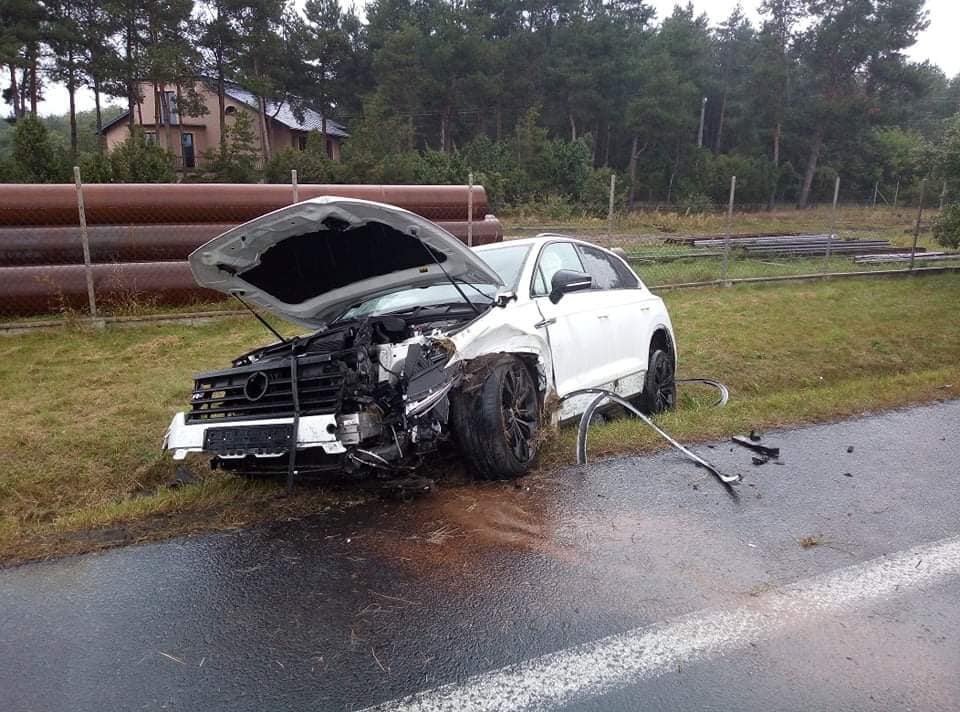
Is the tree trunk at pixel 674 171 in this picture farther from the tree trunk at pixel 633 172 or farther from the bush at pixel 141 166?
the bush at pixel 141 166

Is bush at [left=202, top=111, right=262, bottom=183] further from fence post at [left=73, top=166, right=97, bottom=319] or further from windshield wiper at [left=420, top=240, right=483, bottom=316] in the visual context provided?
windshield wiper at [left=420, top=240, right=483, bottom=316]

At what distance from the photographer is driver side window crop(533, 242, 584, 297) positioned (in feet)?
18.7

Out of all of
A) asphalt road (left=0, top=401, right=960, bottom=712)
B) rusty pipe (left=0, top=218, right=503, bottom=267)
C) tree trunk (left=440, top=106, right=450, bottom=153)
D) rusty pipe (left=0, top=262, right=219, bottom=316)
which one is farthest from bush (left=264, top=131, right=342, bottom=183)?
asphalt road (left=0, top=401, right=960, bottom=712)

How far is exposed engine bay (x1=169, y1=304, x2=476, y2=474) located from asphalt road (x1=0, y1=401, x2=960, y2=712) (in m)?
0.44

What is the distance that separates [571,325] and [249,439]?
2.59 m

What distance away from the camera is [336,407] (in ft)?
13.7

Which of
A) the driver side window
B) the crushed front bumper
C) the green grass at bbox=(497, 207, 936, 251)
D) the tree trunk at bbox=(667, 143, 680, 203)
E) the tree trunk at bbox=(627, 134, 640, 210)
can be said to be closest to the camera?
the crushed front bumper

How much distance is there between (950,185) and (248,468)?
18278mm

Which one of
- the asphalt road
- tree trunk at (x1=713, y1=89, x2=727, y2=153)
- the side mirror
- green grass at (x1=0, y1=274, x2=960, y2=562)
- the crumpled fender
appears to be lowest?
green grass at (x1=0, y1=274, x2=960, y2=562)

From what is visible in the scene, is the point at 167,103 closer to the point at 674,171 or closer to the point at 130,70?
the point at 130,70

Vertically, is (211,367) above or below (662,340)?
below

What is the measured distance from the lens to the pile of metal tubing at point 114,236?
34.1ft

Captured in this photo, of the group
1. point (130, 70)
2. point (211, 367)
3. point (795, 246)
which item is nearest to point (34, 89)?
point (130, 70)

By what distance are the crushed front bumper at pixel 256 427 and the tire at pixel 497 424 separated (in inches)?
33.8
